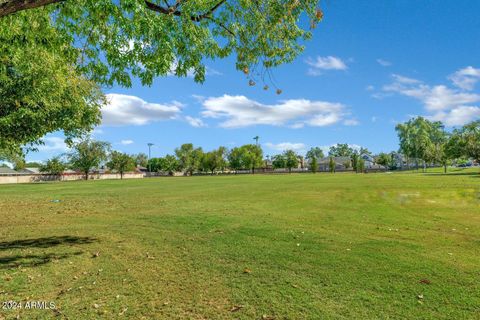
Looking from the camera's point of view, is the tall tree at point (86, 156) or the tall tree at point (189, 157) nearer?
the tall tree at point (86, 156)

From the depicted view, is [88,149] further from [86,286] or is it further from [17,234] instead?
[86,286]

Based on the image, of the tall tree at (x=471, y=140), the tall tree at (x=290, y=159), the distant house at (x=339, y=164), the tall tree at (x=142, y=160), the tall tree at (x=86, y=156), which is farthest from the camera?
the tall tree at (x=142, y=160)

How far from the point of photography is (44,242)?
10.4 metres

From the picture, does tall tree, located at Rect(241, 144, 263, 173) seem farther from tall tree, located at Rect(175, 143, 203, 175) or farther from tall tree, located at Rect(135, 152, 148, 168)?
tall tree, located at Rect(135, 152, 148, 168)

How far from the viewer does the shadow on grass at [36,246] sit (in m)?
7.99

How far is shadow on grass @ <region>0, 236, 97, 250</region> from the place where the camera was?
9828 millimetres

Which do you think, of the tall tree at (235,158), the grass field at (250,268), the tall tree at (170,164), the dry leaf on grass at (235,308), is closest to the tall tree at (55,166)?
the tall tree at (170,164)

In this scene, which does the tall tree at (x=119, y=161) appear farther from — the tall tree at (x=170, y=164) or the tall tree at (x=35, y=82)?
the tall tree at (x=35, y=82)

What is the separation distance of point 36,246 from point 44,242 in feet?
1.87

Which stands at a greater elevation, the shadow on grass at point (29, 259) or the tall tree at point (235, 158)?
the tall tree at point (235, 158)

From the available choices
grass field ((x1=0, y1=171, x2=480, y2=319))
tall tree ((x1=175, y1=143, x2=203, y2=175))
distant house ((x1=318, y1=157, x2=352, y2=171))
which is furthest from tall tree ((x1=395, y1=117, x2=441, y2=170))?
grass field ((x1=0, y1=171, x2=480, y2=319))

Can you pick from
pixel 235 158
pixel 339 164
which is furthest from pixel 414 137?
pixel 235 158

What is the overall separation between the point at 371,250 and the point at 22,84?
15.5 metres

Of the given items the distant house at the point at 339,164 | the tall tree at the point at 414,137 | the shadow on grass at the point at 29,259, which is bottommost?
the shadow on grass at the point at 29,259
